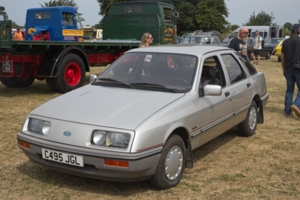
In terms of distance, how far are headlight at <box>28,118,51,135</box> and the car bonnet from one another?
81 millimetres

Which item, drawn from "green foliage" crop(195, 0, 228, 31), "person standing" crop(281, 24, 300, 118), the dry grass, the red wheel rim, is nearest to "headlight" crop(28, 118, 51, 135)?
the dry grass

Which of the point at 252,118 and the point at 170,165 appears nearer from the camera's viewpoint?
the point at 170,165

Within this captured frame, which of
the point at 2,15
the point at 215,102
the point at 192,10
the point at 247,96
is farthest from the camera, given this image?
the point at 192,10

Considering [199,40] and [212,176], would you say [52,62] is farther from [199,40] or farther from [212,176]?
[199,40]

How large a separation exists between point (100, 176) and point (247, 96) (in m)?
2.96

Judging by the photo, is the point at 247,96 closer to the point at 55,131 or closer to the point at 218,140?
the point at 218,140

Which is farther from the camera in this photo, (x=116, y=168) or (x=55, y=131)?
(x=55, y=131)

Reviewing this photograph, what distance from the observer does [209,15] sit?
5975cm

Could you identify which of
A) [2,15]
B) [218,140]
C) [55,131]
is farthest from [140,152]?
[2,15]

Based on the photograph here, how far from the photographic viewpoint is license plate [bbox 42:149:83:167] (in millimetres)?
3648

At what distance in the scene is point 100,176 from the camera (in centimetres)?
366

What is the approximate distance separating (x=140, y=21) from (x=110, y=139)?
1073 cm

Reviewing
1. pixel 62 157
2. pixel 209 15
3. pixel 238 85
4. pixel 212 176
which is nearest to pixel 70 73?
pixel 238 85

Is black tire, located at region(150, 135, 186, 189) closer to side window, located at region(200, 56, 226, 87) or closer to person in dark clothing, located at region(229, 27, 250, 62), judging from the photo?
side window, located at region(200, 56, 226, 87)
